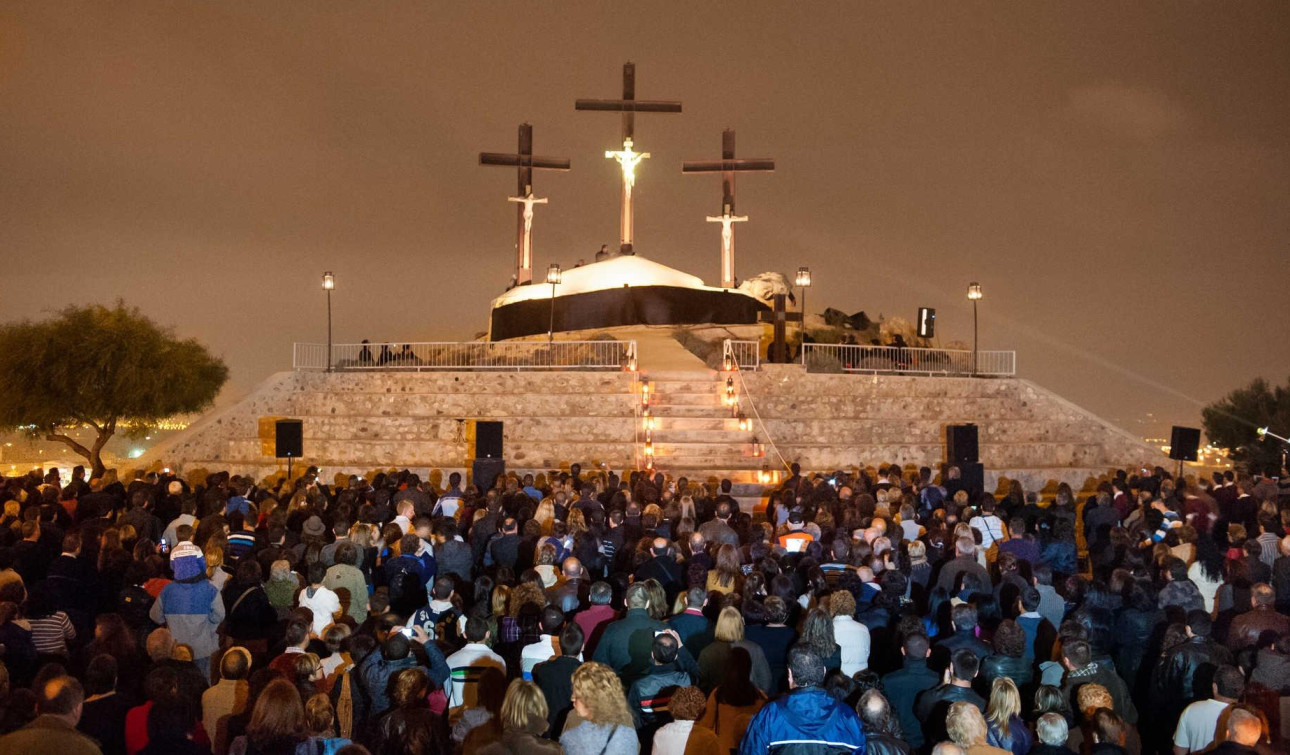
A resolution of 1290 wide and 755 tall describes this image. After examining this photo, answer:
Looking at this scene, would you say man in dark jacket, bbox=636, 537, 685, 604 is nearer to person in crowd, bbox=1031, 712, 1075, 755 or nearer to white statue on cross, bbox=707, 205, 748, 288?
Result: person in crowd, bbox=1031, 712, 1075, 755

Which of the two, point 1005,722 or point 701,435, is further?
point 701,435

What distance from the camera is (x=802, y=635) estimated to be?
6.50m

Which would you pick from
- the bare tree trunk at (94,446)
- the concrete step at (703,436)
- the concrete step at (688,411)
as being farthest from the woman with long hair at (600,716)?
the bare tree trunk at (94,446)

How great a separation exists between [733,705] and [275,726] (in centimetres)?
221

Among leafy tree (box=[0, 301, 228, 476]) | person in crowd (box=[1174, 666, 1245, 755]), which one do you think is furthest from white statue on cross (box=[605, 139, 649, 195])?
person in crowd (box=[1174, 666, 1245, 755])

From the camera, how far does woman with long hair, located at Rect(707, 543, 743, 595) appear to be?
814 centimetres

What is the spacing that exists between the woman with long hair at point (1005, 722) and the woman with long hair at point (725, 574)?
247 centimetres

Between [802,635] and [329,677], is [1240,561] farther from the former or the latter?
[329,677]

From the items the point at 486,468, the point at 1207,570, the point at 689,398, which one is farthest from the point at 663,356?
the point at 1207,570

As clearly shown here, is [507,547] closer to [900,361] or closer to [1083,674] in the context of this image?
[1083,674]

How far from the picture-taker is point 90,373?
1101 inches

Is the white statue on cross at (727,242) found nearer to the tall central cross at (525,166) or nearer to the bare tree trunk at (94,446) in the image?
the tall central cross at (525,166)

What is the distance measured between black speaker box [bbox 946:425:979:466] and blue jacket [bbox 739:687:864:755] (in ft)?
55.3

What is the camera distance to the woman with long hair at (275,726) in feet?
16.8
